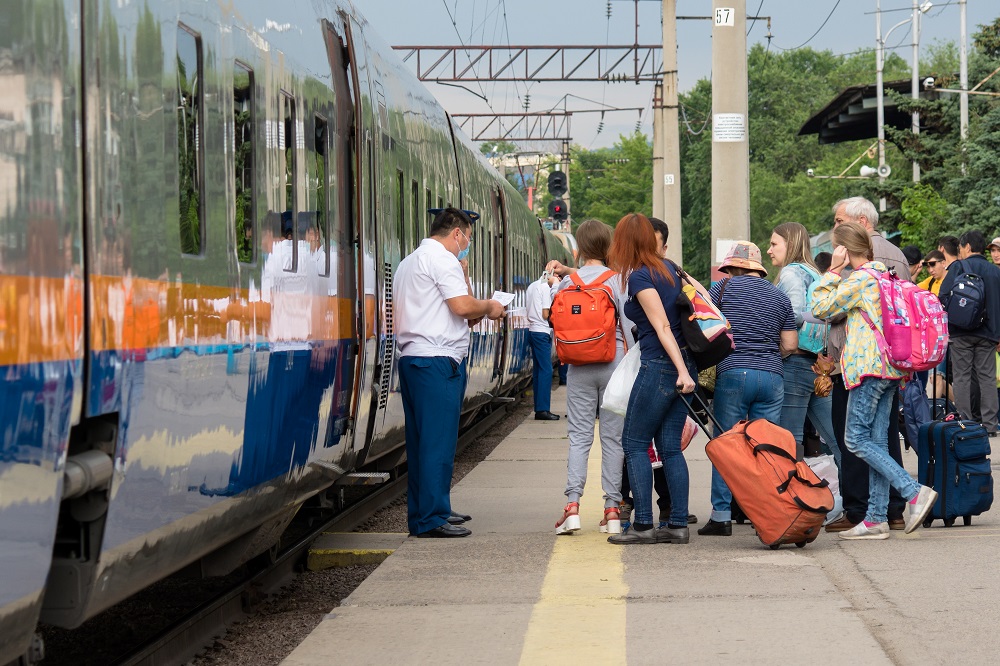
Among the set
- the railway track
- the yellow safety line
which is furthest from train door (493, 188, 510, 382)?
the yellow safety line

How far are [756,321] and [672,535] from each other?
1234mm

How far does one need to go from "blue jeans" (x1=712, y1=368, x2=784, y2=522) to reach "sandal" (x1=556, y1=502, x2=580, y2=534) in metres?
0.78

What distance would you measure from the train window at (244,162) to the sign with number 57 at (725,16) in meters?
9.00

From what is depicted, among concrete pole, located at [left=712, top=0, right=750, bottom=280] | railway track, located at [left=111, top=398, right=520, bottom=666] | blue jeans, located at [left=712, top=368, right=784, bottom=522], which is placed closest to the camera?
railway track, located at [left=111, top=398, right=520, bottom=666]

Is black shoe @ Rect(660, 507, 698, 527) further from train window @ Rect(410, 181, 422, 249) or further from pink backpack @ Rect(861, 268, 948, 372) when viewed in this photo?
train window @ Rect(410, 181, 422, 249)

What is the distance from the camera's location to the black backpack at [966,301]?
43.5ft

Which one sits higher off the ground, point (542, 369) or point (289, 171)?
point (289, 171)

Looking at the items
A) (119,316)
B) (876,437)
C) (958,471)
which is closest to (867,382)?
(876,437)

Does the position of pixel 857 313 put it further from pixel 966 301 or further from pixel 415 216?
pixel 966 301

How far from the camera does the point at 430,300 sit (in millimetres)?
8180

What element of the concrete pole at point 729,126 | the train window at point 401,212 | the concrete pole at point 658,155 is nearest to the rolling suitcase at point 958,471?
the train window at point 401,212

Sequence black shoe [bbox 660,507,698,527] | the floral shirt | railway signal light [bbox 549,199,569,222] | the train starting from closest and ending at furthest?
the train
the floral shirt
black shoe [bbox 660,507,698,527]
railway signal light [bbox 549,199,569,222]

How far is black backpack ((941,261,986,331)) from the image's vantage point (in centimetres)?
1325

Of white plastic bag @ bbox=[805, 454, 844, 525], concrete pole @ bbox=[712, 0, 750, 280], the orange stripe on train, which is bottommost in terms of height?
white plastic bag @ bbox=[805, 454, 844, 525]
